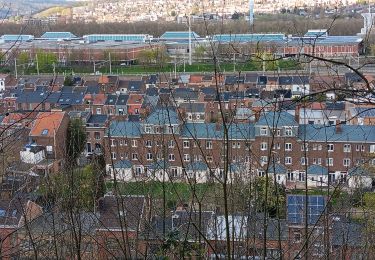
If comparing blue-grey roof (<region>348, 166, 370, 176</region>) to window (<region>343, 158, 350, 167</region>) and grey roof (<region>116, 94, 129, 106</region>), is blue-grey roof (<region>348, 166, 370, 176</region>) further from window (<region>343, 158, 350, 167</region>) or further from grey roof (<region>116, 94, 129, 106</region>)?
grey roof (<region>116, 94, 129, 106</region>)

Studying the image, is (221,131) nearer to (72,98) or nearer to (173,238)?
(173,238)

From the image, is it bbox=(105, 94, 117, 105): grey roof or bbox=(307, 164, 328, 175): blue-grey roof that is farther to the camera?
bbox=(105, 94, 117, 105): grey roof

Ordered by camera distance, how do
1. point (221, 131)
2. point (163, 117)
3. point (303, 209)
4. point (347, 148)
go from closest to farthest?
point (163, 117)
point (303, 209)
point (221, 131)
point (347, 148)

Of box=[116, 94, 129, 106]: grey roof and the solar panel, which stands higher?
the solar panel

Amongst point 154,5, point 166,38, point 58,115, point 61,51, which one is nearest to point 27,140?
point 58,115

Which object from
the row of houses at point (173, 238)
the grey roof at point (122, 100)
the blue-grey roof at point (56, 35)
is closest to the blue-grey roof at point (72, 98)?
the grey roof at point (122, 100)

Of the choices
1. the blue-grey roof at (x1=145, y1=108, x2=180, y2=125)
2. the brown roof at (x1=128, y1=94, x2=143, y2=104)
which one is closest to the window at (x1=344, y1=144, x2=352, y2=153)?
the blue-grey roof at (x1=145, y1=108, x2=180, y2=125)

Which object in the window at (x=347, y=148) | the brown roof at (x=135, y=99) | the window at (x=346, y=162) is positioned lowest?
the window at (x=346, y=162)

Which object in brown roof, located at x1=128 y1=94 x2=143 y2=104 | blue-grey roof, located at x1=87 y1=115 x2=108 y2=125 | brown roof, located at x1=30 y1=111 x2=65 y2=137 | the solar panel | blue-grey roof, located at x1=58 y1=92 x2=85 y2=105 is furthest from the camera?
blue-grey roof, located at x1=58 y1=92 x2=85 y2=105

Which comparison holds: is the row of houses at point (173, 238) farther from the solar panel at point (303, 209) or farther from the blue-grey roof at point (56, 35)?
the blue-grey roof at point (56, 35)

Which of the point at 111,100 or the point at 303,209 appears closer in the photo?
the point at 303,209

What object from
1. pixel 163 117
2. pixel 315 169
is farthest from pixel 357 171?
pixel 315 169

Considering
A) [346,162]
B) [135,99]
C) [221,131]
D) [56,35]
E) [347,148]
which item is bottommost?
[346,162]
